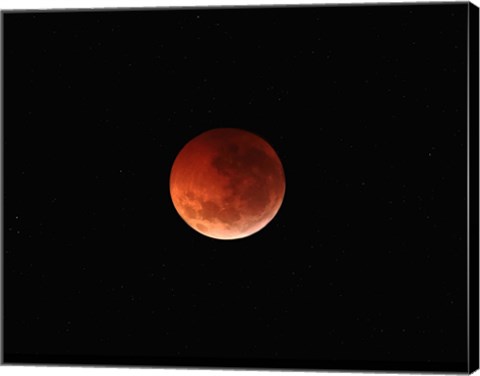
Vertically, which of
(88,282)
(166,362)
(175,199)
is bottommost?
(166,362)

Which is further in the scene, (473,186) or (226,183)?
(226,183)

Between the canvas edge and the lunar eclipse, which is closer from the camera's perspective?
the canvas edge

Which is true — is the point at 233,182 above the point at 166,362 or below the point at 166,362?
above

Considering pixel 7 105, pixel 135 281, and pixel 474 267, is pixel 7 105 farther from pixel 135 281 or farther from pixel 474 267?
pixel 474 267

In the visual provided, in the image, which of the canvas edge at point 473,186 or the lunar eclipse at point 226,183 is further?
the lunar eclipse at point 226,183

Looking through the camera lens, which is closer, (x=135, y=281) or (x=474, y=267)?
(x=474, y=267)

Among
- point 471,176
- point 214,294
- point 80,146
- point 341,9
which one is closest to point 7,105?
point 80,146
